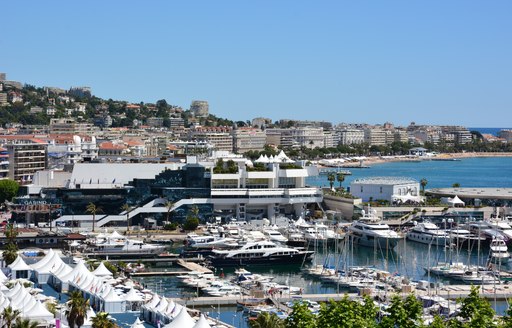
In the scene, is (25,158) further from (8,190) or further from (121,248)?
(121,248)

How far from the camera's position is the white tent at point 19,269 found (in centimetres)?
3956

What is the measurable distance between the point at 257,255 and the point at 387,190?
22.8 meters

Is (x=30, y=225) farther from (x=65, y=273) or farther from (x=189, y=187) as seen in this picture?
(x=65, y=273)

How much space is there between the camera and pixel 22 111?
14850 centimetres

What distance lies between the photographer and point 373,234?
55.0 metres

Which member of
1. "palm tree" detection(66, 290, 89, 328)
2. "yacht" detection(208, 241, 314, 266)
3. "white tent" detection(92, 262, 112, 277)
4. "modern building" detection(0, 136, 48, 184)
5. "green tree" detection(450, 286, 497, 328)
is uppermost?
"modern building" detection(0, 136, 48, 184)

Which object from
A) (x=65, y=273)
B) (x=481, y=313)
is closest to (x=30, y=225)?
(x=65, y=273)

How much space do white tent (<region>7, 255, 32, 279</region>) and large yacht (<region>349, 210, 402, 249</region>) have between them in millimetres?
20337

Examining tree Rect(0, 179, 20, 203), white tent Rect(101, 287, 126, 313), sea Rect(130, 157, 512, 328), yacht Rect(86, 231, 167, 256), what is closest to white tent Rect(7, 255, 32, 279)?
sea Rect(130, 157, 512, 328)

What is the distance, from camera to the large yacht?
5431 cm

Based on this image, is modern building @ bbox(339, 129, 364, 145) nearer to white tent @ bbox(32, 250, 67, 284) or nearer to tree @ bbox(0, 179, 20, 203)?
tree @ bbox(0, 179, 20, 203)

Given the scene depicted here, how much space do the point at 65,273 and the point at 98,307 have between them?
4.37m

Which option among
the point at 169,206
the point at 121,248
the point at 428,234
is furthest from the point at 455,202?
the point at 121,248

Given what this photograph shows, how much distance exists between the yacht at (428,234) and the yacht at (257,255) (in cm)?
971
